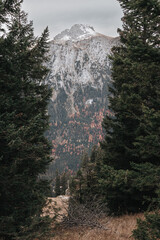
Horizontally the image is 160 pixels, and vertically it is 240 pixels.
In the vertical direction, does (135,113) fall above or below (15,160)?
above

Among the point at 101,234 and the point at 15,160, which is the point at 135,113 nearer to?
the point at 101,234

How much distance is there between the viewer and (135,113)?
9.19 metres

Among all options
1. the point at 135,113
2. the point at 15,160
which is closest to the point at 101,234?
the point at 15,160

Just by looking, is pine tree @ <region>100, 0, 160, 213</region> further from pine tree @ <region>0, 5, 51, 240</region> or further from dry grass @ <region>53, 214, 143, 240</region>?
pine tree @ <region>0, 5, 51, 240</region>

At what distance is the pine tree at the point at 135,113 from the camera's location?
4887mm

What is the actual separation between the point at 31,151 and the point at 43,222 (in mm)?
2517

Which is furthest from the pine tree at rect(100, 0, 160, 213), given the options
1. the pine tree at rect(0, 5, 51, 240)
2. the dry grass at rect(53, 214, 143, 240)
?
the pine tree at rect(0, 5, 51, 240)

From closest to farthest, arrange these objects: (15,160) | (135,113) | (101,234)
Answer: (15,160) < (101,234) < (135,113)

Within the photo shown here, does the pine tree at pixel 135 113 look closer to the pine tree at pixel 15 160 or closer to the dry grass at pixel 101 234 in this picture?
the dry grass at pixel 101 234

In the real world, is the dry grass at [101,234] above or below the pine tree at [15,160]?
below

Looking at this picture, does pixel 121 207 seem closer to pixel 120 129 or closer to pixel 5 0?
pixel 120 129

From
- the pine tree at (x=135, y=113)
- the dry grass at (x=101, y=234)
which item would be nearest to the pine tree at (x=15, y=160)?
the dry grass at (x=101, y=234)

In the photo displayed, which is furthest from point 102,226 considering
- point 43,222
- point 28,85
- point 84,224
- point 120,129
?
point 28,85

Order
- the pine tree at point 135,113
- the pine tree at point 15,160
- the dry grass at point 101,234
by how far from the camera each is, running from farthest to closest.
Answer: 1. the dry grass at point 101,234
2. the pine tree at point 15,160
3. the pine tree at point 135,113
